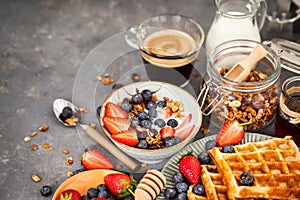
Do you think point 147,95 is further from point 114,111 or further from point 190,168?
point 190,168

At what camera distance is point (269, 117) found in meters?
1.69

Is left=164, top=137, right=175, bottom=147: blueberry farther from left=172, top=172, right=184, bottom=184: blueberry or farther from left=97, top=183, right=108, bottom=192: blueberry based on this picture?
left=97, top=183, right=108, bottom=192: blueberry

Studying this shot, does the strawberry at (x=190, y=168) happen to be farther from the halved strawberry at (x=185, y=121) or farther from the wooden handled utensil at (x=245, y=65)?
the wooden handled utensil at (x=245, y=65)

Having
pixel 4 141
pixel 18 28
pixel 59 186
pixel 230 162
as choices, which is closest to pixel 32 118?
pixel 4 141

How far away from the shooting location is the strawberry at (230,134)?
1.57m

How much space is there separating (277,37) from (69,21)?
862 millimetres

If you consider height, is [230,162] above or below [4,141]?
above

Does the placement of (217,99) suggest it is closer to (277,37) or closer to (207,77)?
(207,77)

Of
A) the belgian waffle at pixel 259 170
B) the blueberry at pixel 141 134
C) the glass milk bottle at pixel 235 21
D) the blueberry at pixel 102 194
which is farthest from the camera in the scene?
the glass milk bottle at pixel 235 21

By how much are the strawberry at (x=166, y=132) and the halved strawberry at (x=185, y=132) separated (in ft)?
0.07

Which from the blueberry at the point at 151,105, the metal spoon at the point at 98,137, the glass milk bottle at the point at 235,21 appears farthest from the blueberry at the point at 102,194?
the glass milk bottle at the point at 235,21

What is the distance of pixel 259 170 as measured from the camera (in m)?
1.47

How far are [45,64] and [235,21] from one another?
2.44 ft

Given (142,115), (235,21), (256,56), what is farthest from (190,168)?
(235,21)
